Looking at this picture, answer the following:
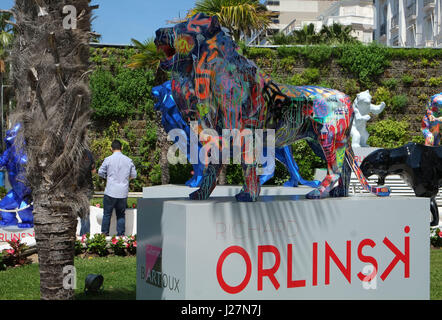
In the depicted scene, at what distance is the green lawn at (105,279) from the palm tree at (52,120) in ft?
4.77

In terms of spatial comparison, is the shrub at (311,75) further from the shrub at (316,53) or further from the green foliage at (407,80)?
the green foliage at (407,80)

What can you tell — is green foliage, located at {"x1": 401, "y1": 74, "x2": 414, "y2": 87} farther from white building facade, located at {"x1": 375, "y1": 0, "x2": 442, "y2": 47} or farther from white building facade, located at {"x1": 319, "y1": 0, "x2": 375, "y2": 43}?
white building facade, located at {"x1": 319, "y1": 0, "x2": 375, "y2": 43}

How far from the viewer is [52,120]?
3.31 m

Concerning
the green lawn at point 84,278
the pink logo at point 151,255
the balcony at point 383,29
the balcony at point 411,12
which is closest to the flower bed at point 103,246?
the green lawn at point 84,278

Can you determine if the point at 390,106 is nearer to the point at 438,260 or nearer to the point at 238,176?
the point at 238,176

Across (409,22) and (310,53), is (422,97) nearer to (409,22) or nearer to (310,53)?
(310,53)

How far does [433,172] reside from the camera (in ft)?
22.3

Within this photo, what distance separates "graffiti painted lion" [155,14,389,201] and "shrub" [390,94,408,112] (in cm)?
1377

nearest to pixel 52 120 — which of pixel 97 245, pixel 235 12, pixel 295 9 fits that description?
pixel 97 245

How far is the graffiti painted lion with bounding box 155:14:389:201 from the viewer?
359 cm

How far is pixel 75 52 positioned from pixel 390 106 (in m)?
15.2

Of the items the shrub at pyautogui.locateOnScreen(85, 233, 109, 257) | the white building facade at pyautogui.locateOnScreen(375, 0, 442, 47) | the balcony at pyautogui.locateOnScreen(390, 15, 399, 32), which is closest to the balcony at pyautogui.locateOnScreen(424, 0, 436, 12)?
the white building facade at pyautogui.locateOnScreen(375, 0, 442, 47)

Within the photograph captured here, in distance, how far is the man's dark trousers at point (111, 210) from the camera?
7.68 metres
